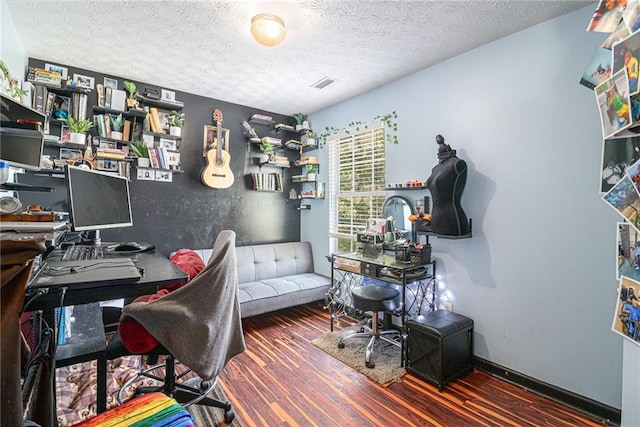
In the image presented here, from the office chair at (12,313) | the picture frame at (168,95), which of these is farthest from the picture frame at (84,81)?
the office chair at (12,313)

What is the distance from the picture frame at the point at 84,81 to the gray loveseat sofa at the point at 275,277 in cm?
193

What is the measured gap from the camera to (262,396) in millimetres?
1933

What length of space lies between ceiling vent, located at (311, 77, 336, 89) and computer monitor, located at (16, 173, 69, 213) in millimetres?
2455

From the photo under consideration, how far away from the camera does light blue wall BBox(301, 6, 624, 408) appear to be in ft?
5.85

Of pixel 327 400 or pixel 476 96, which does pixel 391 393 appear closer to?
pixel 327 400

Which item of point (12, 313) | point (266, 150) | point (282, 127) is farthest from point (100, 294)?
point (282, 127)

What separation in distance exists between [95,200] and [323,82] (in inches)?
88.3

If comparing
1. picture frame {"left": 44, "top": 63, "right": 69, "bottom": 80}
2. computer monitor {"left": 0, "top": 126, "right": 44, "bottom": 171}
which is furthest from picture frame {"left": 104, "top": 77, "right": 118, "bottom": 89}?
computer monitor {"left": 0, "top": 126, "right": 44, "bottom": 171}

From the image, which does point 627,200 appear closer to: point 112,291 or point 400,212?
point 400,212

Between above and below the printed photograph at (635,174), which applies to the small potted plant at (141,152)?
above

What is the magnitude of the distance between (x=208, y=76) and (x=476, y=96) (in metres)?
2.46

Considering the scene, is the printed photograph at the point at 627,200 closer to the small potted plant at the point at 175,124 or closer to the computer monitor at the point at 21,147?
the computer monitor at the point at 21,147

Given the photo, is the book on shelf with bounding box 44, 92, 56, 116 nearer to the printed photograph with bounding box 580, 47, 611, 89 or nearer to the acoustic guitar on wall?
the acoustic guitar on wall

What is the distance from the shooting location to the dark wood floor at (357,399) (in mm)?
1720
